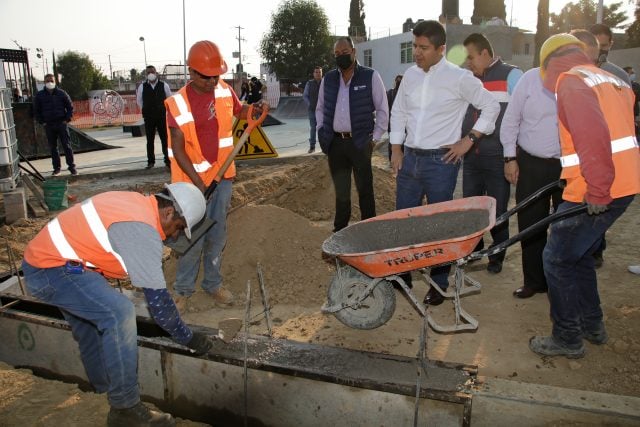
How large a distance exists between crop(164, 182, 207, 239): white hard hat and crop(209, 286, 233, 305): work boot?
1.71 metres

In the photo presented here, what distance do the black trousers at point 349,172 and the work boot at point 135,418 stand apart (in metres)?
2.97

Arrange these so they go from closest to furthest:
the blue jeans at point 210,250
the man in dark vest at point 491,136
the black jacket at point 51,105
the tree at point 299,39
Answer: the blue jeans at point 210,250
the man in dark vest at point 491,136
the black jacket at point 51,105
the tree at point 299,39

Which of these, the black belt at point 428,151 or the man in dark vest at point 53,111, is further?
the man in dark vest at point 53,111

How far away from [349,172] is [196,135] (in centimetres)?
198

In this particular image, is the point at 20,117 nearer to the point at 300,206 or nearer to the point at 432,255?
the point at 300,206

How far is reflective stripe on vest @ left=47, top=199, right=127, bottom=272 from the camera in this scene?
2.44 metres

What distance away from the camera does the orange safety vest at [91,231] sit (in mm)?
2424

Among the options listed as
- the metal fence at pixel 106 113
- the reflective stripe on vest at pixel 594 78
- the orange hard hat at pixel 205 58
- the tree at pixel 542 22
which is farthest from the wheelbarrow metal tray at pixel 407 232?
the metal fence at pixel 106 113

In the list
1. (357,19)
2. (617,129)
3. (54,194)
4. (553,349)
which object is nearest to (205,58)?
(617,129)

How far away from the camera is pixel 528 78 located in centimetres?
381

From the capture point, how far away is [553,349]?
322cm

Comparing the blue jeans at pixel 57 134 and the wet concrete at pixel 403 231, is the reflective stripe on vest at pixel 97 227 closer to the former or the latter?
the wet concrete at pixel 403 231

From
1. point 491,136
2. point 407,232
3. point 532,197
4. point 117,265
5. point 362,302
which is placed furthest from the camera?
point 491,136

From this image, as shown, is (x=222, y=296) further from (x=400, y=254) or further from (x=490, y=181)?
(x=490, y=181)
